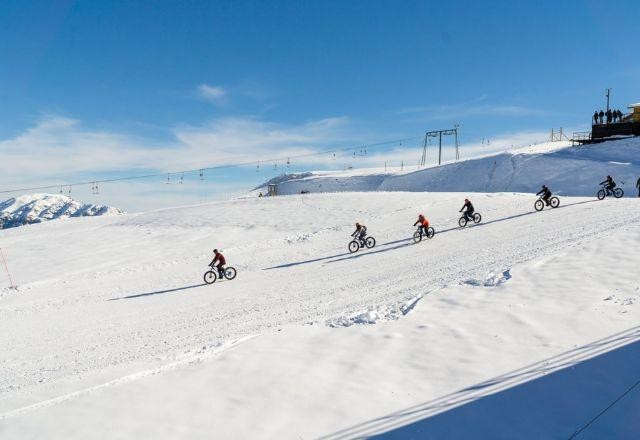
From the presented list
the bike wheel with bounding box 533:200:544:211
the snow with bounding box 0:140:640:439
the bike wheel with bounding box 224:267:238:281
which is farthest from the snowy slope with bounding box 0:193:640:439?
the bike wheel with bounding box 533:200:544:211

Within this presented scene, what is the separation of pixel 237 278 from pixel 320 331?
11.6 metres

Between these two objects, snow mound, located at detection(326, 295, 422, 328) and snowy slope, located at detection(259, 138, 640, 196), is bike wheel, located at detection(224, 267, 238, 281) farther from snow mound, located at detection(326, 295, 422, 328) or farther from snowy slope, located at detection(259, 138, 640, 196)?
snowy slope, located at detection(259, 138, 640, 196)

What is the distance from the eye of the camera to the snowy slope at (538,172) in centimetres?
4328

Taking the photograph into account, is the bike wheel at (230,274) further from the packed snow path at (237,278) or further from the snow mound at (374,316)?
the snow mound at (374,316)

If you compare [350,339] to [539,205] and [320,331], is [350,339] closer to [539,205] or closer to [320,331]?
[320,331]

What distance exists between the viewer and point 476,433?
19.1ft

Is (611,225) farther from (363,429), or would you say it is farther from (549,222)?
(363,429)

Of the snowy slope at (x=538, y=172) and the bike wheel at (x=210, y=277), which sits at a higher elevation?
the snowy slope at (x=538, y=172)

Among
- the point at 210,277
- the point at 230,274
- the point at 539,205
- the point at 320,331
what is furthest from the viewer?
the point at 539,205

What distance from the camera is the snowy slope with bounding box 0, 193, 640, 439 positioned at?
6.69m

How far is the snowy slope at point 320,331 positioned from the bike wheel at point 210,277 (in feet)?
1.42

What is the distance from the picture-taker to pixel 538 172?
164ft

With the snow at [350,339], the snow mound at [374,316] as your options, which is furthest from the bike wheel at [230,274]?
the snow mound at [374,316]

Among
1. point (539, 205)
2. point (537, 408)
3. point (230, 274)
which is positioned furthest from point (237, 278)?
point (539, 205)
